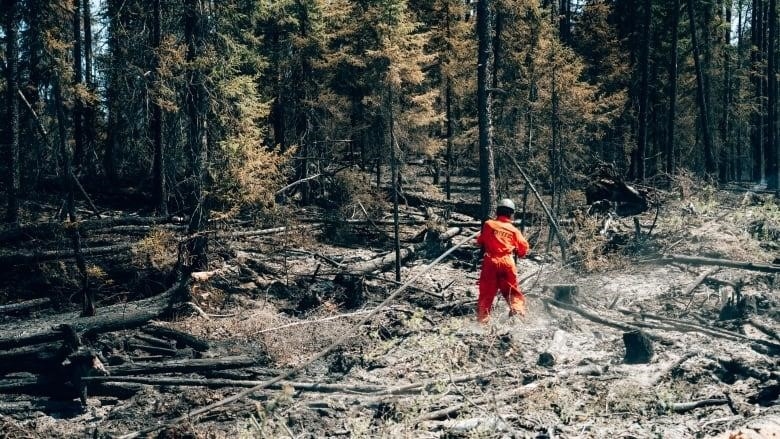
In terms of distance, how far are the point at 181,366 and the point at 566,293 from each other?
749 centimetres

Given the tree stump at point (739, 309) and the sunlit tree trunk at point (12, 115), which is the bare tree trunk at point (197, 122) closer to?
the sunlit tree trunk at point (12, 115)

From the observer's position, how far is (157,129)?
61.0 feet

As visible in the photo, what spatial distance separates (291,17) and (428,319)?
1720 centimetres

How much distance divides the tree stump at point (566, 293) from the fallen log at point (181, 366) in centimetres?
621

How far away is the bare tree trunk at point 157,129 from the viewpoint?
14.3 meters

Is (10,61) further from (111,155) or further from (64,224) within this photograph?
(64,224)

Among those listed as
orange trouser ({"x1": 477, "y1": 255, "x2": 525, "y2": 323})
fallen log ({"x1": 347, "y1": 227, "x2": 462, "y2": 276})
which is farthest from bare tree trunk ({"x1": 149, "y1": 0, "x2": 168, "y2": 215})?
orange trouser ({"x1": 477, "y1": 255, "x2": 525, "y2": 323})

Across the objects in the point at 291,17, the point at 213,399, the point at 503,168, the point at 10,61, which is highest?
the point at 291,17

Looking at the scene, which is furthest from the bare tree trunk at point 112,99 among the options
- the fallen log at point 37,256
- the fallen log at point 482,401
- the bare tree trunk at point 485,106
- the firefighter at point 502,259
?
the fallen log at point 482,401

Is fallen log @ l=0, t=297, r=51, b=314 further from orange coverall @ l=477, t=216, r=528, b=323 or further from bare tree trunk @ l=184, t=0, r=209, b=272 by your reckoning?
orange coverall @ l=477, t=216, r=528, b=323

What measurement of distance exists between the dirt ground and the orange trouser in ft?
1.90

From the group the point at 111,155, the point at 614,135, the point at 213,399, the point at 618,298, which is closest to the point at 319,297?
the point at 213,399

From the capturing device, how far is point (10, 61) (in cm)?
1841

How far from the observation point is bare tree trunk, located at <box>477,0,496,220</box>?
49.3 ft
